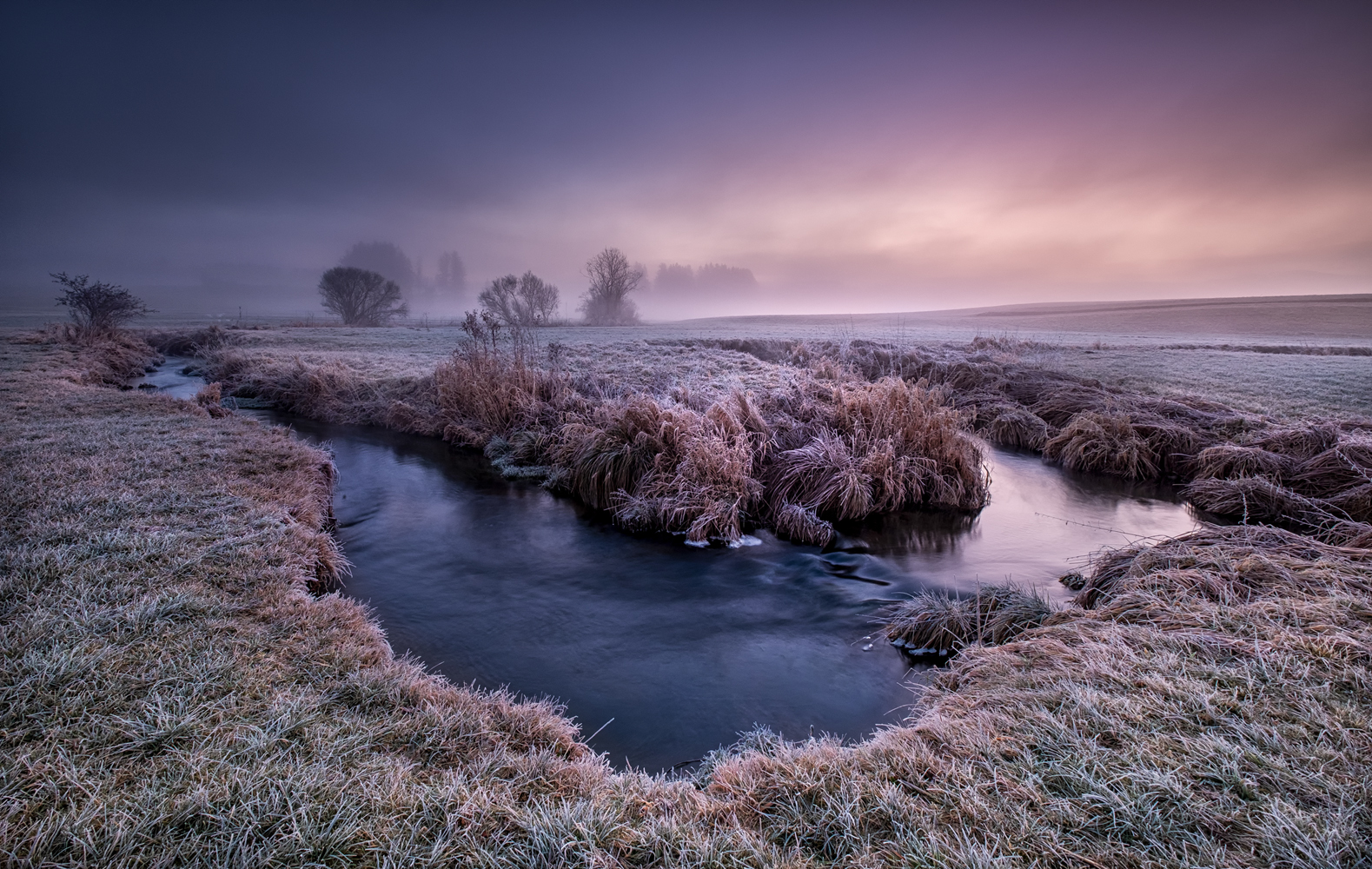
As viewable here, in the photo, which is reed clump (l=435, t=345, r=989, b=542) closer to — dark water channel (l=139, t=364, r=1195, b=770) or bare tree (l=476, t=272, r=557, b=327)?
dark water channel (l=139, t=364, r=1195, b=770)

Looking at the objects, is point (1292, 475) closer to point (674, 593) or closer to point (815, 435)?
point (815, 435)

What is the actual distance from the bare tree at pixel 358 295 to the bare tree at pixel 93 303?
32596 mm

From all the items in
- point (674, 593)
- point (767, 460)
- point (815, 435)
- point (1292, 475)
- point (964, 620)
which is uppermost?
point (815, 435)

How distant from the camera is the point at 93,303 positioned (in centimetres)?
2128

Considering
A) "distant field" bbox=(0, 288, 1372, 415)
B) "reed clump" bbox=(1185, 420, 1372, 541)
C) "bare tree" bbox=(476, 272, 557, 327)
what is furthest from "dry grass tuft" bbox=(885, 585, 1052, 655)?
"bare tree" bbox=(476, 272, 557, 327)

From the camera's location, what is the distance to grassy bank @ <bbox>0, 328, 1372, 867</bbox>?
1930mm

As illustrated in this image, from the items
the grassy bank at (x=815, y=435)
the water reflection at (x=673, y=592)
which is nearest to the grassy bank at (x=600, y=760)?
the water reflection at (x=673, y=592)

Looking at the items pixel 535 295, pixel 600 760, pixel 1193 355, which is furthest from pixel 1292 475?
pixel 535 295

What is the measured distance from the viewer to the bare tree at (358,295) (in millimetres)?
53031

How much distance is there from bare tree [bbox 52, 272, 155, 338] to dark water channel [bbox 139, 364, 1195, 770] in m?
20.0

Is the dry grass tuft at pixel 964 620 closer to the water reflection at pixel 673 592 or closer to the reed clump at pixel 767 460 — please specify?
the water reflection at pixel 673 592

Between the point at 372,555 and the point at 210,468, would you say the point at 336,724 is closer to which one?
the point at 372,555

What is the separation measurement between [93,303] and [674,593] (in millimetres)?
27723

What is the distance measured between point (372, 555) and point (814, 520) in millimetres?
5591
